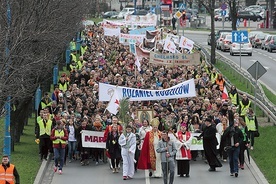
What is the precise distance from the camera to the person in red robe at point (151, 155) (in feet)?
79.8

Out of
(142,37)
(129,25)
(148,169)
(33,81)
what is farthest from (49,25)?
(129,25)

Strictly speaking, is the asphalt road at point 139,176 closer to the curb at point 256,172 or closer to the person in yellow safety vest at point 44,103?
the curb at point 256,172

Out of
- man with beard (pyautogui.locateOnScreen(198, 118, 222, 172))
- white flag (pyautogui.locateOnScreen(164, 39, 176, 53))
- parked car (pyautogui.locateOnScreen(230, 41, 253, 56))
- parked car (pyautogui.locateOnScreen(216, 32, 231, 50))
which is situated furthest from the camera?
parked car (pyautogui.locateOnScreen(216, 32, 231, 50))

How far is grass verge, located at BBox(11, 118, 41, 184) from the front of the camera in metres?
Result: 24.3

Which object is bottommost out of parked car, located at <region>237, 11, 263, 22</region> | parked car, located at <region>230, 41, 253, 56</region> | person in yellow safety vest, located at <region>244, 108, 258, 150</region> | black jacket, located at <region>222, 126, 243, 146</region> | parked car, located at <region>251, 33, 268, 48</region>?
parked car, located at <region>237, 11, 263, 22</region>

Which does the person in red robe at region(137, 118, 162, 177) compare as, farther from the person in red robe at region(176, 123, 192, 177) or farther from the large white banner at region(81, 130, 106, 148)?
the large white banner at region(81, 130, 106, 148)

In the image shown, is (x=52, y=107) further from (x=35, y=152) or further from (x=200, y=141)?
(x=200, y=141)

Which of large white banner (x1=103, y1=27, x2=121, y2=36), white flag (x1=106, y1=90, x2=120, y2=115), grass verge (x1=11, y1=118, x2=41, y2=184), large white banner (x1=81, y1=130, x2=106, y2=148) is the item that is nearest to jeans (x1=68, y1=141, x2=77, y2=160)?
large white banner (x1=81, y1=130, x2=106, y2=148)

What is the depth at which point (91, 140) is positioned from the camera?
26.6m

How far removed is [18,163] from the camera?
2630 cm

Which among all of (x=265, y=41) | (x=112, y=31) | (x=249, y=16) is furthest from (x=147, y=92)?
(x=249, y=16)

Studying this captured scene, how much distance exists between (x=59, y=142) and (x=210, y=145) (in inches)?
157

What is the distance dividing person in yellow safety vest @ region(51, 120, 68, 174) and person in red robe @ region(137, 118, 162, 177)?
6.99ft

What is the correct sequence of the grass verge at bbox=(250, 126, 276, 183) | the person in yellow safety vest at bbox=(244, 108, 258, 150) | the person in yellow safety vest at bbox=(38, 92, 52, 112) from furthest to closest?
the person in yellow safety vest at bbox=(38, 92, 52, 112) < the person in yellow safety vest at bbox=(244, 108, 258, 150) < the grass verge at bbox=(250, 126, 276, 183)
